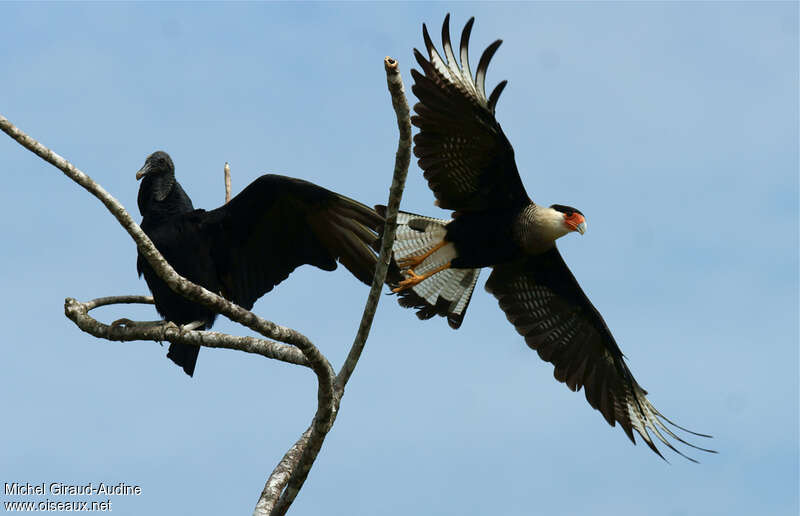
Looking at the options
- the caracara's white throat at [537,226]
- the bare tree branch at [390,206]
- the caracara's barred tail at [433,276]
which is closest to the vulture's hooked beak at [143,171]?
the caracara's barred tail at [433,276]

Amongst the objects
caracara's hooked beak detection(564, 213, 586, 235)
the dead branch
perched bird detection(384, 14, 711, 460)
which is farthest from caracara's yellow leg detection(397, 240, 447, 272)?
the dead branch

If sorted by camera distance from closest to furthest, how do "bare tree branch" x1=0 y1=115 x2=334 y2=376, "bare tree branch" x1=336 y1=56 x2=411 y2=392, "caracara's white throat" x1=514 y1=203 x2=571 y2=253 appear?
"bare tree branch" x1=336 y1=56 x2=411 y2=392, "bare tree branch" x1=0 y1=115 x2=334 y2=376, "caracara's white throat" x1=514 y1=203 x2=571 y2=253

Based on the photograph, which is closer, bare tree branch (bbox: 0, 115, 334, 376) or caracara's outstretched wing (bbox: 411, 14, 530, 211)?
bare tree branch (bbox: 0, 115, 334, 376)

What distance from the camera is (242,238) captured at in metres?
6.62

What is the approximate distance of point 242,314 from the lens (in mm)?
4953

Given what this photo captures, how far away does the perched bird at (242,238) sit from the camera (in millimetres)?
6285

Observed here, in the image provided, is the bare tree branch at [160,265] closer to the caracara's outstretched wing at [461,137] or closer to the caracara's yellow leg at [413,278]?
the caracara's outstretched wing at [461,137]

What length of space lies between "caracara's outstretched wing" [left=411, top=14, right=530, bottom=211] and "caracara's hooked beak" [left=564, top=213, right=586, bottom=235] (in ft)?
1.26

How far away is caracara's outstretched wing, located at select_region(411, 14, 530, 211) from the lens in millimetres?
7016

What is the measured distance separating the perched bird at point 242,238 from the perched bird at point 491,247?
3.28 feet

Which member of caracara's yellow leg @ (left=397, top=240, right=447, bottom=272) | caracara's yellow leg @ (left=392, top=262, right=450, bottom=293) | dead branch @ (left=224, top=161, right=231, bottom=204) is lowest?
caracara's yellow leg @ (left=392, top=262, right=450, bottom=293)

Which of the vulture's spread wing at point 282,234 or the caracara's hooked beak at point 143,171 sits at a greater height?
the caracara's hooked beak at point 143,171

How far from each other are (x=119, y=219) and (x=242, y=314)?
2.57ft

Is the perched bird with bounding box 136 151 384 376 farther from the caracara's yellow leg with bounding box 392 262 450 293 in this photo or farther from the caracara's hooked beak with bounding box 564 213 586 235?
the caracara's hooked beak with bounding box 564 213 586 235
